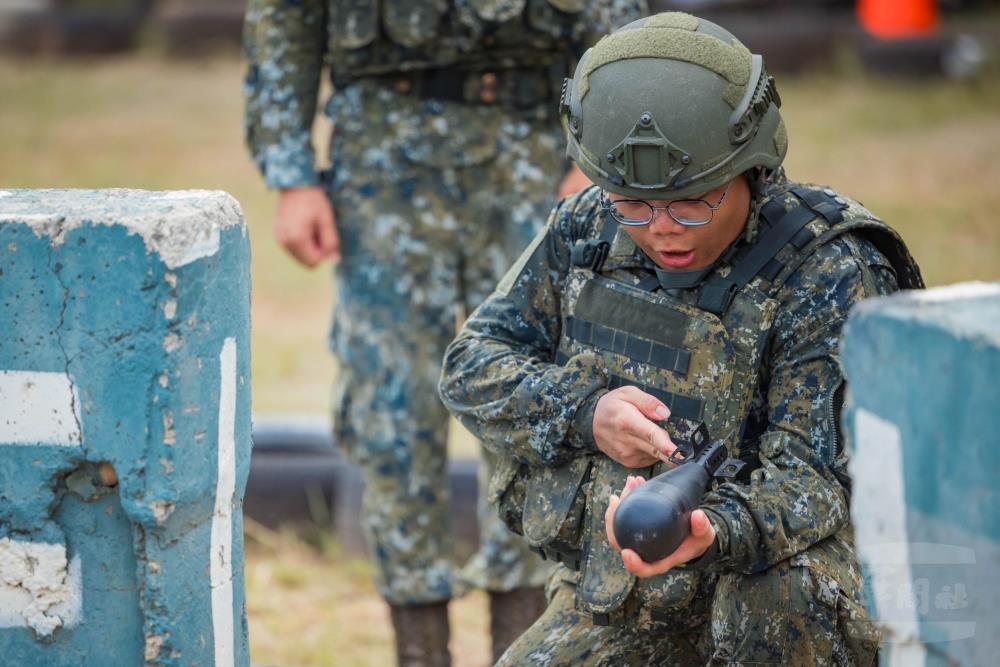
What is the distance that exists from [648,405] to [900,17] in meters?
11.8

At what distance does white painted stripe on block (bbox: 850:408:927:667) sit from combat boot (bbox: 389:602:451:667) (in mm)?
1781

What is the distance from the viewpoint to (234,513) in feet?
8.59

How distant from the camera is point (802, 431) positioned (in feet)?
7.72

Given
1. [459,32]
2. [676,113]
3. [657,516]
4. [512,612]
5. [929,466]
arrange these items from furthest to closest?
[512,612], [459,32], [676,113], [657,516], [929,466]

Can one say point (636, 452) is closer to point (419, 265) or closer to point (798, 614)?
point (798, 614)

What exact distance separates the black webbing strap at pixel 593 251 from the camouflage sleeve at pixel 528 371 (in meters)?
0.07

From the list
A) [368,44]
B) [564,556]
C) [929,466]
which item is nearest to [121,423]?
[564,556]

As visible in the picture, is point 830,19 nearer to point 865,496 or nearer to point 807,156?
point 807,156

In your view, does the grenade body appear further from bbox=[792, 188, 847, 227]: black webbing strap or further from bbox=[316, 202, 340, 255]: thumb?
bbox=[316, 202, 340, 255]: thumb

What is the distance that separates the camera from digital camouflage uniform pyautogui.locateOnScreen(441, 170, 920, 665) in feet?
7.70

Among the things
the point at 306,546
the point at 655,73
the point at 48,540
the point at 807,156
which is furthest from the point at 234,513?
the point at 807,156

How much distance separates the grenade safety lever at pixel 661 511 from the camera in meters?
2.09

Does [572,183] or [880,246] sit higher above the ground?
[880,246]

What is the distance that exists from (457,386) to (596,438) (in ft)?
1.06
